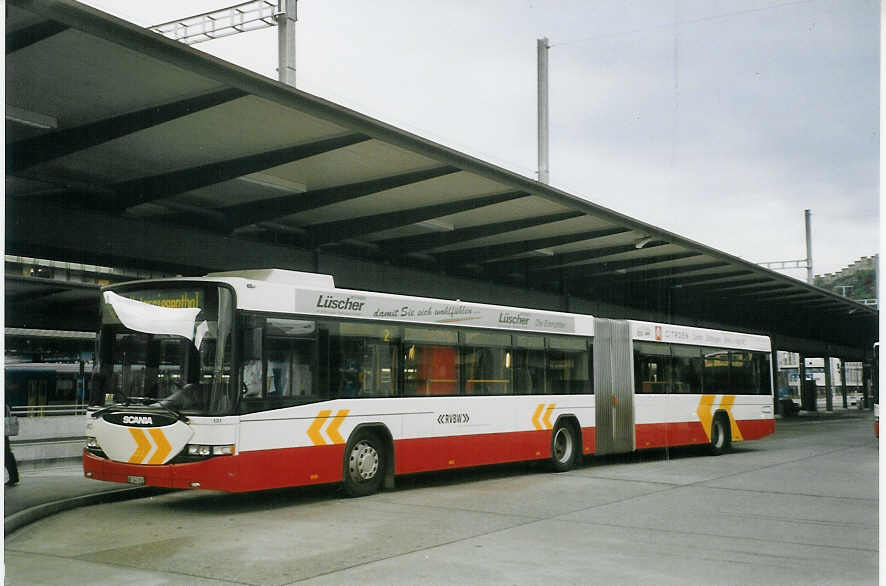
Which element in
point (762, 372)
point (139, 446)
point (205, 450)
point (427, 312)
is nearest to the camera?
point (205, 450)

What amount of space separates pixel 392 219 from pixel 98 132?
24.5ft

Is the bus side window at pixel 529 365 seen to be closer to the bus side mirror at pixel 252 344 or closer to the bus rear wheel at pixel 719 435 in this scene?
the bus side mirror at pixel 252 344

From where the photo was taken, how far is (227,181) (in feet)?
51.1

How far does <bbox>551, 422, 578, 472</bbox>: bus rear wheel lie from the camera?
17406mm

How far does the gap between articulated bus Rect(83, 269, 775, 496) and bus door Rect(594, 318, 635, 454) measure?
4 centimetres

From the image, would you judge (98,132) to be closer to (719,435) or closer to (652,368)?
(652,368)

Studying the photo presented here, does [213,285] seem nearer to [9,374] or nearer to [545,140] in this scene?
[545,140]

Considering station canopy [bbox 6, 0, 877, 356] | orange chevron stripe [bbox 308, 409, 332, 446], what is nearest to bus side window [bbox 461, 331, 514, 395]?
station canopy [bbox 6, 0, 877, 356]

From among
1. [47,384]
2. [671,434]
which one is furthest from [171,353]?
[47,384]

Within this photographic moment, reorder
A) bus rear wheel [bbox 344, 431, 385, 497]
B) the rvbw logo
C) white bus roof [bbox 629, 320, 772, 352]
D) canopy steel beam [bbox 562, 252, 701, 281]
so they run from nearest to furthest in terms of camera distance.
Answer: bus rear wheel [bbox 344, 431, 385, 497] < the rvbw logo < white bus roof [bbox 629, 320, 772, 352] < canopy steel beam [bbox 562, 252, 701, 281]

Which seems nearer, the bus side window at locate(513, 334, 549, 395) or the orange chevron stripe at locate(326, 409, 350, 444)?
the orange chevron stripe at locate(326, 409, 350, 444)

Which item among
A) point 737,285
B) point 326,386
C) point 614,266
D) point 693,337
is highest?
point 614,266

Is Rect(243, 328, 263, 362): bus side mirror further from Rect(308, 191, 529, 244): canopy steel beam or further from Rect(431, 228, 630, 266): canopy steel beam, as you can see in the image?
Rect(431, 228, 630, 266): canopy steel beam

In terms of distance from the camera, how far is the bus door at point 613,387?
18609mm
